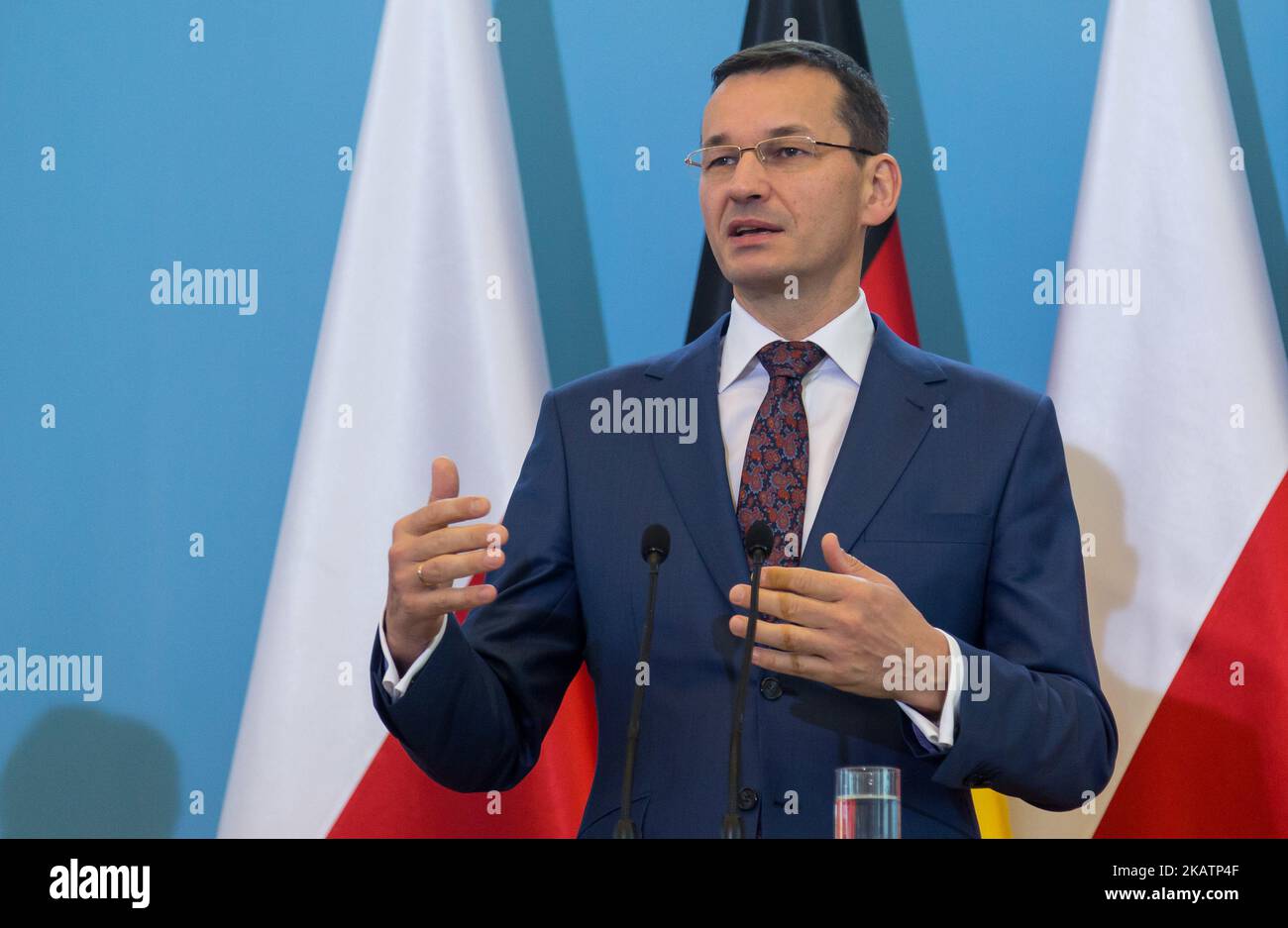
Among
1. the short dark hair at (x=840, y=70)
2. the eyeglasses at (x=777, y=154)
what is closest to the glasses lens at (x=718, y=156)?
the eyeglasses at (x=777, y=154)

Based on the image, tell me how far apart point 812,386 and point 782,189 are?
361mm

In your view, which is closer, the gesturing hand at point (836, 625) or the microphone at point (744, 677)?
the microphone at point (744, 677)

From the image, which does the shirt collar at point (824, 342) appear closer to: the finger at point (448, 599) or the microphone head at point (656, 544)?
the microphone head at point (656, 544)

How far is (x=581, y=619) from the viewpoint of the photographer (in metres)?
2.43

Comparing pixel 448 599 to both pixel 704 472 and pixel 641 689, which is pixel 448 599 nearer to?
pixel 641 689

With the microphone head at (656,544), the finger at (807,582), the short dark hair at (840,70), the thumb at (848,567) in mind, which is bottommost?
the finger at (807,582)

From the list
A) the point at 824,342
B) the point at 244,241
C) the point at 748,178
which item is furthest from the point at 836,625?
the point at 244,241

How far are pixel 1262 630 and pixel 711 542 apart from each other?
1.42m

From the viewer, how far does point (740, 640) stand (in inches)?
87.4

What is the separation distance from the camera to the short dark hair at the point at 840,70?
2.55 metres

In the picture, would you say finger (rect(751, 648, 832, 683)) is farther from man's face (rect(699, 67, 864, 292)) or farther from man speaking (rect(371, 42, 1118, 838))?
man's face (rect(699, 67, 864, 292))

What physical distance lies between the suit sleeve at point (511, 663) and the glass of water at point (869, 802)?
2.14 feet
